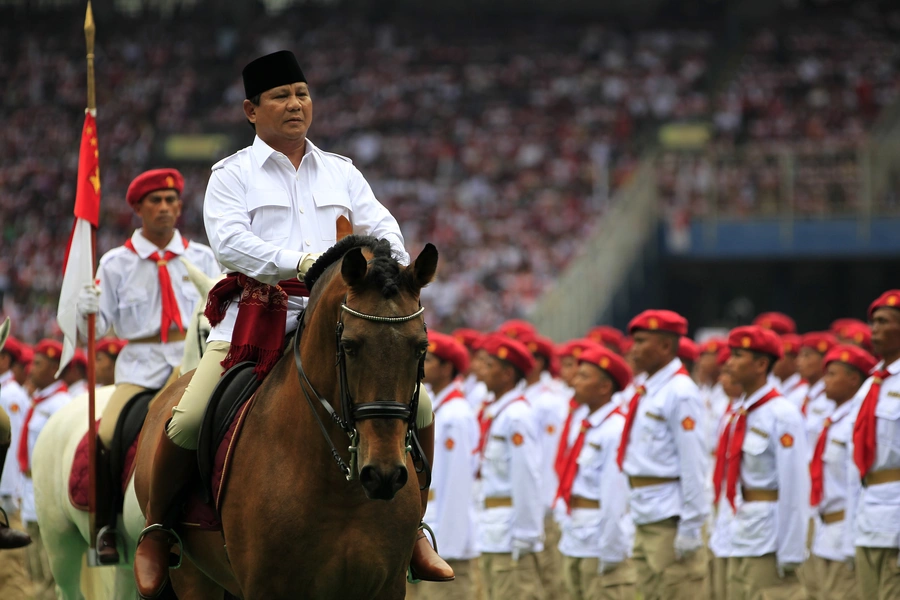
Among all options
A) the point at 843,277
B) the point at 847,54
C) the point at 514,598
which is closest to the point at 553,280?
the point at 843,277

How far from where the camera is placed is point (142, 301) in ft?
27.5

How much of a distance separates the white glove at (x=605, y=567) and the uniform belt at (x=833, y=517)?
5.50 ft

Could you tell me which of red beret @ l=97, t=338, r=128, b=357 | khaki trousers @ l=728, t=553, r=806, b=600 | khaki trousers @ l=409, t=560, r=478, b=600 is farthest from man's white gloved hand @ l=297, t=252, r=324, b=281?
red beret @ l=97, t=338, r=128, b=357

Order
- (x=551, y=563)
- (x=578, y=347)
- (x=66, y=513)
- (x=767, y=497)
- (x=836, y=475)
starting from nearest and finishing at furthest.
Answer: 1. (x=66, y=513)
2. (x=767, y=497)
3. (x=836, y=475)
4. (x=578, y=347)
5. (x=551, y=563)

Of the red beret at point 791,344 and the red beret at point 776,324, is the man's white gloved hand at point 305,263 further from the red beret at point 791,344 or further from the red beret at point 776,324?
the red beret at point 776,324

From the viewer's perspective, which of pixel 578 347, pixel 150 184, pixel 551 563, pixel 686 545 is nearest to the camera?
pixel 150 184

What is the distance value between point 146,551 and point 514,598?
5585 millimetres

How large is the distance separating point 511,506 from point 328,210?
5.46 metres

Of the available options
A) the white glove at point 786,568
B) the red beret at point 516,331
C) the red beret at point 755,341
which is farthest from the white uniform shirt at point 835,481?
the red beret at point 516,331

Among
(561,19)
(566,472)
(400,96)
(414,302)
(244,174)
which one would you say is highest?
(561,19)

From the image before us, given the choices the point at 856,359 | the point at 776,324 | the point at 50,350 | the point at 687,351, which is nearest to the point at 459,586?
the point at 687,351

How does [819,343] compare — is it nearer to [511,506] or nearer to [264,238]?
[511,506]

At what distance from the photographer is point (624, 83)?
36.2 metres

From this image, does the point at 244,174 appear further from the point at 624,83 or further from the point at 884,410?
the point at 624,83
